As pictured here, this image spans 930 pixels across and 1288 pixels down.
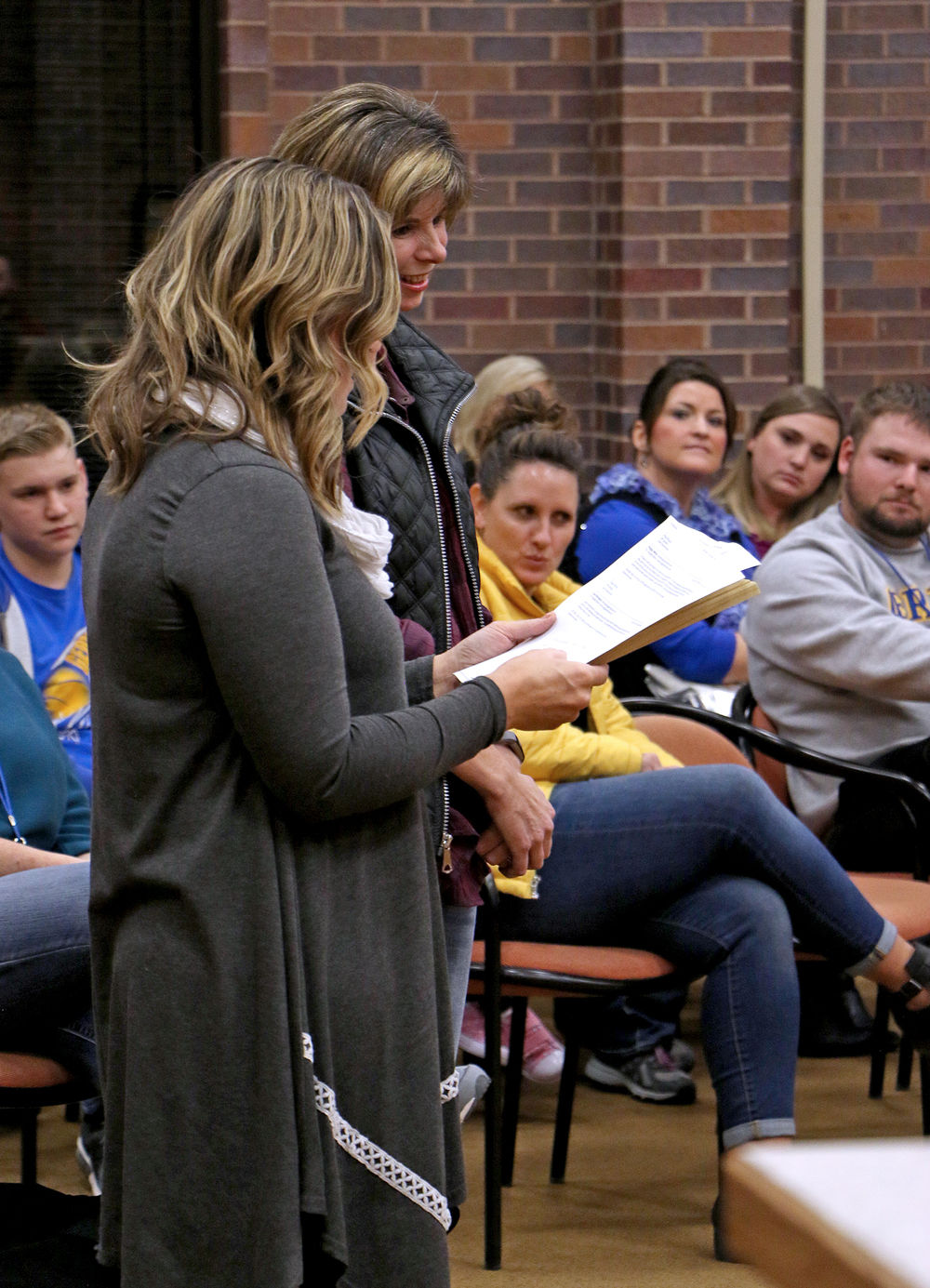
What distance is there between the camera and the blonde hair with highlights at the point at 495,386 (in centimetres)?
454

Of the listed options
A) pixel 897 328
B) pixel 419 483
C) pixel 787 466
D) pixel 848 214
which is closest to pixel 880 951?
pixel 419 483

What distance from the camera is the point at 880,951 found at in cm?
279

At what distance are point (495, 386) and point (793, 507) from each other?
3.05ft

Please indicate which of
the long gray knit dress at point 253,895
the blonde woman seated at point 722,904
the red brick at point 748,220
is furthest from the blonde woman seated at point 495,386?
the long gray knit dress at point 253,895

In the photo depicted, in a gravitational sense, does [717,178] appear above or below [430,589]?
above

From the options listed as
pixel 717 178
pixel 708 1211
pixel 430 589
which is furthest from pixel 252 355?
pixel 717 178

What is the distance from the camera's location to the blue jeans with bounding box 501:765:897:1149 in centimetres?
263

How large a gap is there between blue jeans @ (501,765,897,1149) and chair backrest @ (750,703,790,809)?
0.81m

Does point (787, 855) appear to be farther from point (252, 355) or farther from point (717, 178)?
point (717, 178)

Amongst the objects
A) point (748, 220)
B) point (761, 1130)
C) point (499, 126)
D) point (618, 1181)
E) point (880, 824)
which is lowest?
point (618, 1181)

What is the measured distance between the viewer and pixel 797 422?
4.69 m

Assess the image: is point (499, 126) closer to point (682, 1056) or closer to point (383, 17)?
point (383, 17)

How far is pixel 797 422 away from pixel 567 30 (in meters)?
1.52

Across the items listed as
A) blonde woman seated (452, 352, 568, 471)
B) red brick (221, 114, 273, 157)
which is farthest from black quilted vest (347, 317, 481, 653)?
red brick (221, 114, 273, 157)
